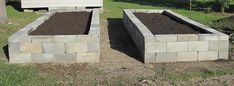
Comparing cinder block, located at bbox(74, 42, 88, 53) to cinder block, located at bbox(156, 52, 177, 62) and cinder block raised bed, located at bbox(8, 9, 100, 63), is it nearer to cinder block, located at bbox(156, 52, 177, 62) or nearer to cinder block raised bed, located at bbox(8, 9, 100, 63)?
cinder block raised bed, located at bbox(8, 9, 100, 63)

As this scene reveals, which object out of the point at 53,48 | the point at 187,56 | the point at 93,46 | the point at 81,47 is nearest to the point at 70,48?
the point at 81,47

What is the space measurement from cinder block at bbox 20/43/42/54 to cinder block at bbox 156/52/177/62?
2.32m

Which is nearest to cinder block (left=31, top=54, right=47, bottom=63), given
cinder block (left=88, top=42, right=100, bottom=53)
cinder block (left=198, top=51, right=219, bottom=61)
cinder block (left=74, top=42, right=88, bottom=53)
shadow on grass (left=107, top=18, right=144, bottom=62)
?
cinder block (left=74, top=42, right=88, bottom=53)

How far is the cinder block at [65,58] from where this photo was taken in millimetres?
8062

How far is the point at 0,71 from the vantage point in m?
7.27

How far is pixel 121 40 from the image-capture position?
1117cm

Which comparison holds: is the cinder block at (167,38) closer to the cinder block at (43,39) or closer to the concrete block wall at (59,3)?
the cinder block at (43,39)

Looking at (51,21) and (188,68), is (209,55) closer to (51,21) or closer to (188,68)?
(188,68)

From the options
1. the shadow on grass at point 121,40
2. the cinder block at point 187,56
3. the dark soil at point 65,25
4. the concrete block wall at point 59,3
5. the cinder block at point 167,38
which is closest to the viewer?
the cinder block at point 167,38

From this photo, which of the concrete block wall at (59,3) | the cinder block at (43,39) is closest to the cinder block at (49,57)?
the cinder block at (43,39)

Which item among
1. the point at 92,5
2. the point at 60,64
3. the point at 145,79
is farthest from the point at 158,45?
the point at 92,5

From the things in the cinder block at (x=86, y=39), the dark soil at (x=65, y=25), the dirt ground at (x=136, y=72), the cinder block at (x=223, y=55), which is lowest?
the dirt ground at (x=136, y=72)

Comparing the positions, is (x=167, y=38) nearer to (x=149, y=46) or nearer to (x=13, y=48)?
(x=149, y=46)

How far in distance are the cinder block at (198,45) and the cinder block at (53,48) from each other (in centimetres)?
251
